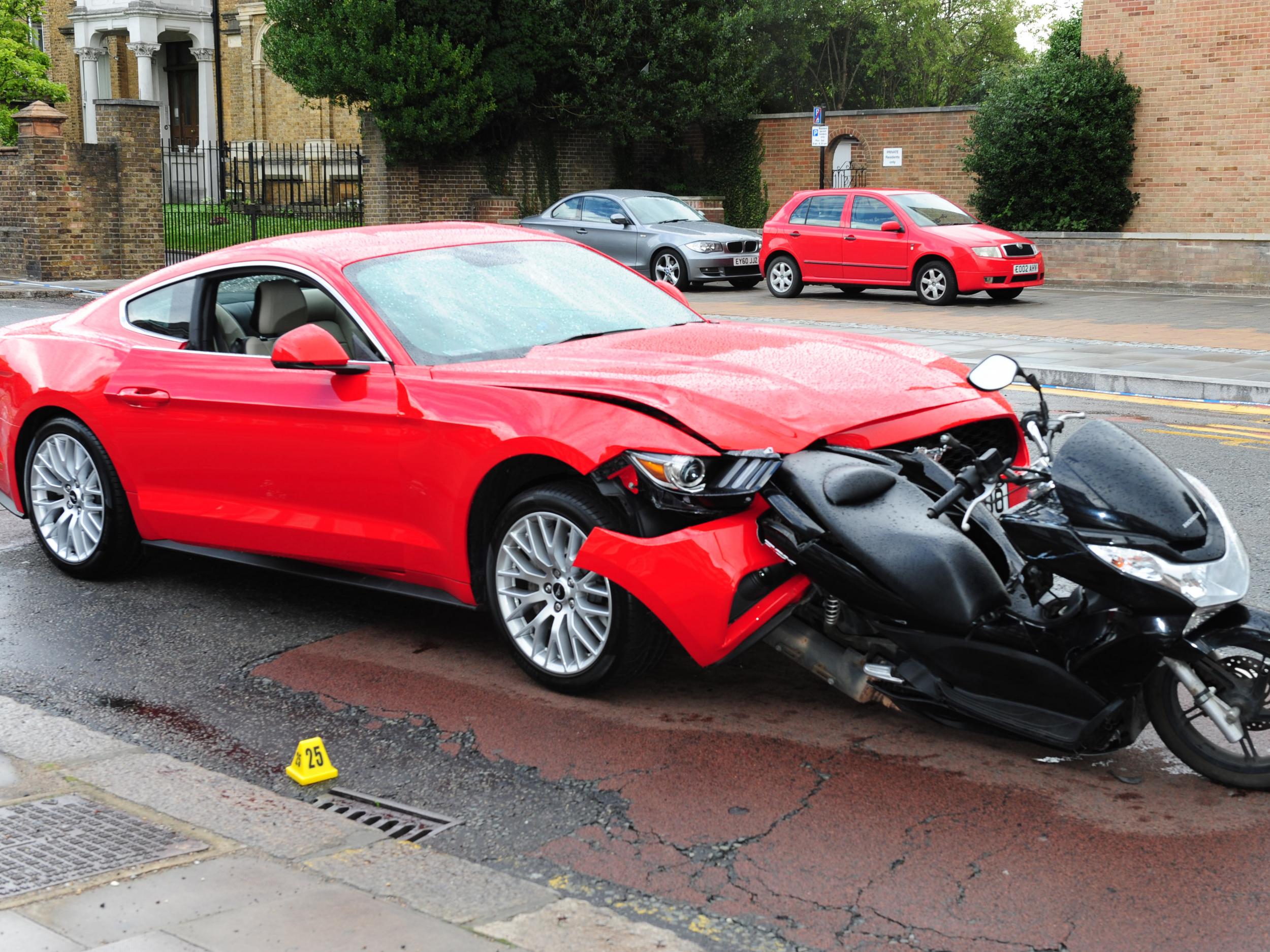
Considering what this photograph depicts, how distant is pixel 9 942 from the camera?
3.22 meters

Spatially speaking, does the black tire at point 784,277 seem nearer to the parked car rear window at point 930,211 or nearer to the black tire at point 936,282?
the parked car rear window at point 930,211

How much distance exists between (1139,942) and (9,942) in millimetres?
2533

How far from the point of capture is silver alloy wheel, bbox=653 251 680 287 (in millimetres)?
24422

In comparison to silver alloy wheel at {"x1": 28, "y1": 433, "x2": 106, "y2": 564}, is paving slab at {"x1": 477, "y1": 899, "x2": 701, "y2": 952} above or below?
below

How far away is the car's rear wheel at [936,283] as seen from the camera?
70.3ft

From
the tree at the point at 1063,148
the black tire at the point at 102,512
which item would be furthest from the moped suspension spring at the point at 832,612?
the tree at the point at 1063,148

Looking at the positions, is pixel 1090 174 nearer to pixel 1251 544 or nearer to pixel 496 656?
pixel 1251 544

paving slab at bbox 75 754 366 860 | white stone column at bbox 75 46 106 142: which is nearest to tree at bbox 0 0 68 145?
white stone column at bbox 75 46 106 142

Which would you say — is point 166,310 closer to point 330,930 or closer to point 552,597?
point 552,597

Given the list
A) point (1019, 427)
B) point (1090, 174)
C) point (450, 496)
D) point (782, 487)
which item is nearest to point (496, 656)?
point (450, 496)

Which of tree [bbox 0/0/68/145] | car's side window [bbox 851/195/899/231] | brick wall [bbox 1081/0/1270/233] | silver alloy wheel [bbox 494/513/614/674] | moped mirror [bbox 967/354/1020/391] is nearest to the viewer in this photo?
moped mirror [bbox 967/354/1020/391]

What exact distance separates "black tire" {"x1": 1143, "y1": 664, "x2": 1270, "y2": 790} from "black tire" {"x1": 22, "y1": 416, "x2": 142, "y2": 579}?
4.45 m

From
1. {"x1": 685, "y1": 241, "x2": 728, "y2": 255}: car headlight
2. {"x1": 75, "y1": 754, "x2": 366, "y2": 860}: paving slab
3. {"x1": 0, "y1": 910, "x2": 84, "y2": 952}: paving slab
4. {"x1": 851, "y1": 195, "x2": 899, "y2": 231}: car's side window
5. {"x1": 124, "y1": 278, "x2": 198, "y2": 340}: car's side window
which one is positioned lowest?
{"x1": 75, "y1": 754, "x2": 366, "y2": 860}: paving slab

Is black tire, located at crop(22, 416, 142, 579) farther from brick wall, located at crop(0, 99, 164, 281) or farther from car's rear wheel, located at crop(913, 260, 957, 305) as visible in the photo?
brick wall, located at crop(0, 99, 164, 281)
